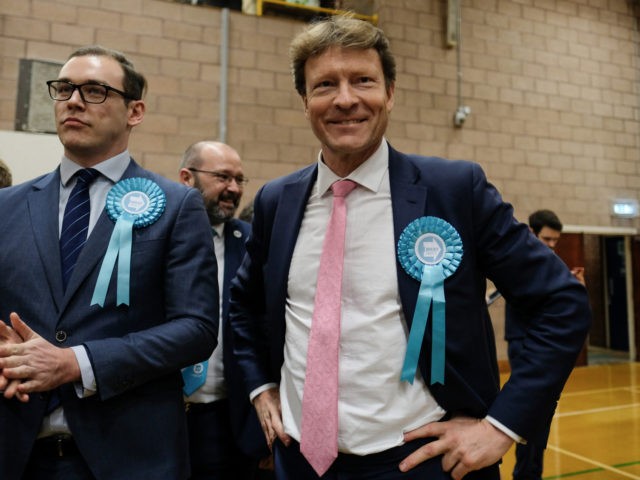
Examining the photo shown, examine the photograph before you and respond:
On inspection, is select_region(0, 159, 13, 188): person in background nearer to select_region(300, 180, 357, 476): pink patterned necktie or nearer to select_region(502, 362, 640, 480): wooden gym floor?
select_region(300, 180, 357, 476): pink patterned necktie

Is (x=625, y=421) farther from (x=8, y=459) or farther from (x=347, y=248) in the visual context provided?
(x=8, y=459)

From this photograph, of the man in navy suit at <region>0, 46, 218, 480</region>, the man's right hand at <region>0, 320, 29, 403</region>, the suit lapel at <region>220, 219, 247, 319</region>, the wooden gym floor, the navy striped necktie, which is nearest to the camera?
the man's right hand at <region>0, 320, 29, 403</region>

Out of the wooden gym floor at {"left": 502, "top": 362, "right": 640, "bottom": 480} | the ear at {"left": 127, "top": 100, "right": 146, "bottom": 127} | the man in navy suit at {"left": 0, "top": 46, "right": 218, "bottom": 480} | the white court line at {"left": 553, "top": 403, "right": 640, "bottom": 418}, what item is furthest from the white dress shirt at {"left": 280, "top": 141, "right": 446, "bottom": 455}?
the white court line at {"left": 553, "top": 403, "right": 640, "bottom": 418}

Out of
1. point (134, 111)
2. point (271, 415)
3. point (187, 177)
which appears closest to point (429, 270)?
point (271, 415)

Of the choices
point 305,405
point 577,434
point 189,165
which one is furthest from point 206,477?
point 577,434

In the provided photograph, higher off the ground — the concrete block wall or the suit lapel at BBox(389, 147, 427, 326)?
the concrete block wall

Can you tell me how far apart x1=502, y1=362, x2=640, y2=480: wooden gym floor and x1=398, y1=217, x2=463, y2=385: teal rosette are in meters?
2.50

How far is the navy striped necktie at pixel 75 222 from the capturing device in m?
1.15

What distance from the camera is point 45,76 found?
13.5 ft

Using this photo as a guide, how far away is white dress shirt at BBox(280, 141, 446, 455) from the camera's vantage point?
101 cm

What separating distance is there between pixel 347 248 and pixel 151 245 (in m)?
0.46

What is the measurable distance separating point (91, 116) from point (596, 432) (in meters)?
4.14

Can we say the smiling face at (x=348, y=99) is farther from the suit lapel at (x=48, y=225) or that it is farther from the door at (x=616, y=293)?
the door at (x=616, y=293)

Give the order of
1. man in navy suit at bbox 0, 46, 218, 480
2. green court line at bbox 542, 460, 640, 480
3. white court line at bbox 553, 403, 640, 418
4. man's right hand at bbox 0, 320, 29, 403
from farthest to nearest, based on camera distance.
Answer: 1. white court line at bbox 553, 403, 640, 418
2. green court line at bbox 542, 460, 640, 480
3. man in navy suit at bbox 0, 46, 218, 480
4. man's right hand at bbox 0, 320, 29, 403
